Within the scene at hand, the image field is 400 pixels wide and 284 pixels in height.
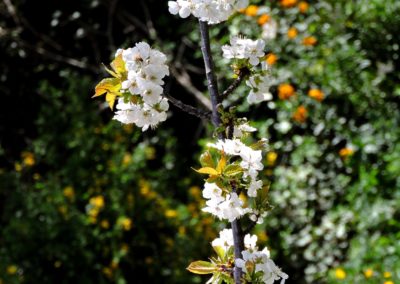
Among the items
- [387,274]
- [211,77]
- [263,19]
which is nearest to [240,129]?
[211,77]

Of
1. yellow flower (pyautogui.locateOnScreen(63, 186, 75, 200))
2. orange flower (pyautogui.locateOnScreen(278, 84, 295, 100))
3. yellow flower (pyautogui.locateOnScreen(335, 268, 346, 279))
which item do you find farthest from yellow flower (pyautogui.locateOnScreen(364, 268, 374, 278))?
yellow flower (pyautogui.locateOnScreen(63, 186, 75, 200))

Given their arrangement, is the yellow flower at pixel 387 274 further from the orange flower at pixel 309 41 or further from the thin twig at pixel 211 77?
the thin twig at pixel 211 77

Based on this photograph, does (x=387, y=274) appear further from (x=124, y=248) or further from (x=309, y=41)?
(x=309, y=41)

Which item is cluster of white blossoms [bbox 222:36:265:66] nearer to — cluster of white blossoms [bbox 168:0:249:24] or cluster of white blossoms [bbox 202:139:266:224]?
cluster of white blossoms [bbox 168:0:249:24]

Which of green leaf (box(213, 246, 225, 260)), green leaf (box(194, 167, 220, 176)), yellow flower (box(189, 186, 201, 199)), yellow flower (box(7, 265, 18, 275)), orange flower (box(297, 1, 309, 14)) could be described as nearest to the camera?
green leaf (box(194, 167, 220, 176))

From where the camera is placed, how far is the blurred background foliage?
291 cm

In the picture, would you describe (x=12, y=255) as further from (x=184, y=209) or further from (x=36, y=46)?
(x=36, y=46)

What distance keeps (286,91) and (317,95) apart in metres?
0.16

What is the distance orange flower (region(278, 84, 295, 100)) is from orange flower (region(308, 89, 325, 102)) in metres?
0.10

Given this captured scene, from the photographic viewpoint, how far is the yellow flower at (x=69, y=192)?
308cm

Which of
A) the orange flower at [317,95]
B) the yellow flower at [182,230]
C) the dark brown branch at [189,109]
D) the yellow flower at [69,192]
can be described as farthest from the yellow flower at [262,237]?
the dark brown branch at [189,109]

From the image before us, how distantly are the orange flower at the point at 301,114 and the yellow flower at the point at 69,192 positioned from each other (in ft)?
3.81

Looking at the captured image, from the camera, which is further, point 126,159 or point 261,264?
point 126,159

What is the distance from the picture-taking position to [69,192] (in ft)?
10.2
